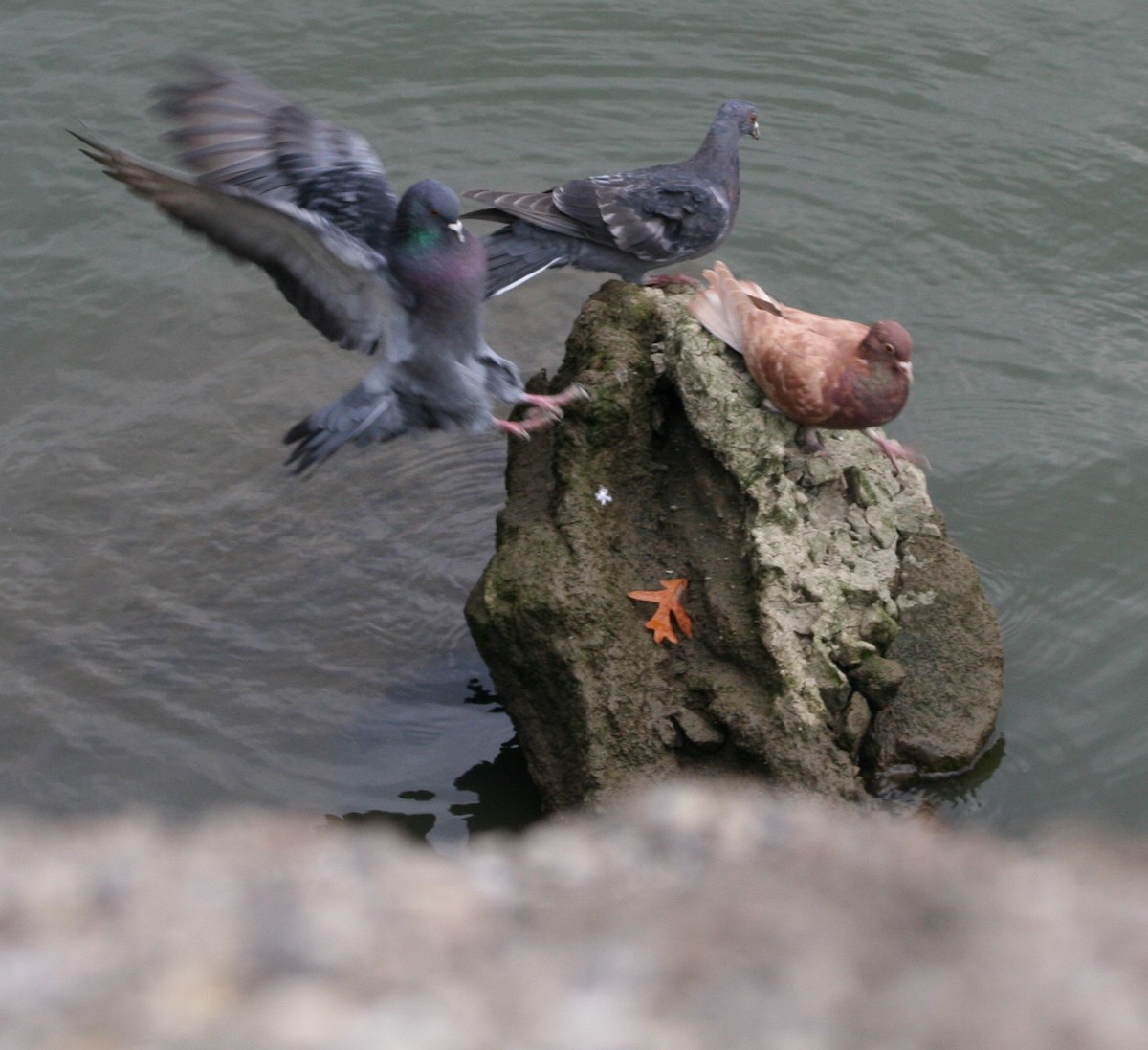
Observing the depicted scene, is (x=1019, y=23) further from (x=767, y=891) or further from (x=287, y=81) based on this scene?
(x=767, y=891)

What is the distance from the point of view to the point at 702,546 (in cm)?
465

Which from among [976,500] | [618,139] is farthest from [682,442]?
[618,139]

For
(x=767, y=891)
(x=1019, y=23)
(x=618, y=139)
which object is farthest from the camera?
(x=1019, y=23)

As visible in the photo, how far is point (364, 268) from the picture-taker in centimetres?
484

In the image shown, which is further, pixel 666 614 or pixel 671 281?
pixel 671 281

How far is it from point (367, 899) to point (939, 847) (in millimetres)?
961

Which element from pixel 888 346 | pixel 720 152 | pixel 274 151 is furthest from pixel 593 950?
pixel 720 152

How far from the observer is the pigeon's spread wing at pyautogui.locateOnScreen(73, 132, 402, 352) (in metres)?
4.20

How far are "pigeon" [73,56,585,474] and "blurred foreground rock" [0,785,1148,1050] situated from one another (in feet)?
8.75

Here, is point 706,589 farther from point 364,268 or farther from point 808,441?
point 364,268

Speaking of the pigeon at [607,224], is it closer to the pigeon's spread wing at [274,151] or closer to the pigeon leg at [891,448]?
the pigeon's spread wing at [274,151]

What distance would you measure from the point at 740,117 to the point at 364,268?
263cm

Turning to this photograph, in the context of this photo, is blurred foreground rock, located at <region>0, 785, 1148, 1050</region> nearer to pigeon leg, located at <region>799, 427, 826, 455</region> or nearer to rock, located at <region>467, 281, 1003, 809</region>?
rock, located at <region>467, 281, 1003, 809</region>

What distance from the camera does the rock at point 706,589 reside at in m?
4.32
